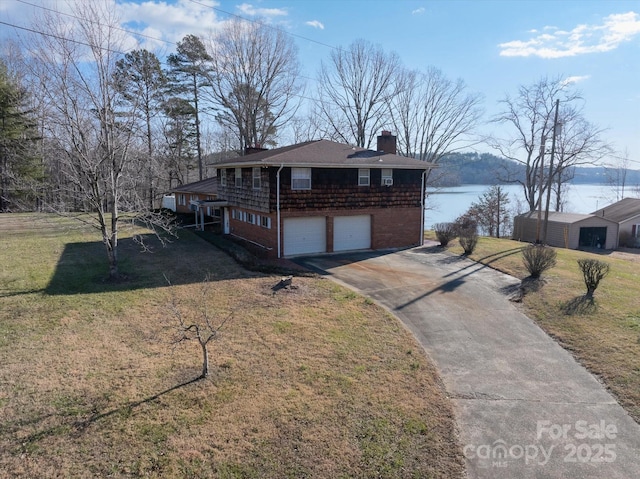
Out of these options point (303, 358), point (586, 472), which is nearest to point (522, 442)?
point (586, 472)

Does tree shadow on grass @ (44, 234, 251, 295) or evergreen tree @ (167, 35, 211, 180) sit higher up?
evergreen tree @ (167, 35, 211, 180)

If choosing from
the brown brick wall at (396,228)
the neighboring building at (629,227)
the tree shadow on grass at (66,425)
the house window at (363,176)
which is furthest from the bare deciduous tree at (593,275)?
the neighboring building at (629,227)

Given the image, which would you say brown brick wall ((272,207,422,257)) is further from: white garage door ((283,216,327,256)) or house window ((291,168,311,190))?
house window ((291,168,311,190))

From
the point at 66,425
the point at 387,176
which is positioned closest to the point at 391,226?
the point at 387,176

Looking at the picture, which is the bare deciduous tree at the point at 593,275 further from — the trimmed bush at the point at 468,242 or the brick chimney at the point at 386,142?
the brick chimney at the point at 386,142

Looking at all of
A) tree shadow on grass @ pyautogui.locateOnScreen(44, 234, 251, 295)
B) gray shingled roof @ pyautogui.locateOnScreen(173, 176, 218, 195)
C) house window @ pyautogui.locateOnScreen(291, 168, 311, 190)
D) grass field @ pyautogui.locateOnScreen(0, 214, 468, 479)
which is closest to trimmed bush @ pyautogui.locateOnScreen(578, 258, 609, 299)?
grass field @ pyautogui.locateOnScreen(0, 214, 468, 479)

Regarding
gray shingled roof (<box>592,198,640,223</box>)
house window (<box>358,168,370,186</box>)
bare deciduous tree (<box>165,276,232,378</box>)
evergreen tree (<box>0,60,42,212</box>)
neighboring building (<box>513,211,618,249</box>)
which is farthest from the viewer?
gray shingled roof (<box>592,198,640,223</box>)

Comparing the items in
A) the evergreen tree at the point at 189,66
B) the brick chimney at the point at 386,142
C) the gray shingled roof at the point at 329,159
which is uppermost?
the evergreen tree at the point at 189,66

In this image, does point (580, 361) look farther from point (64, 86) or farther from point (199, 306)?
point (64, 86)
